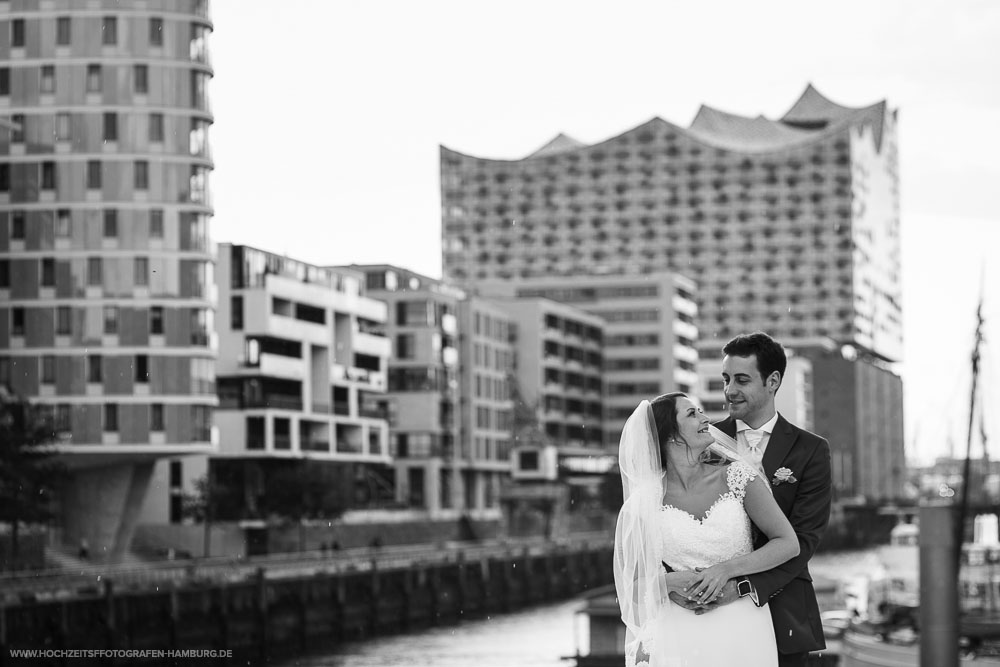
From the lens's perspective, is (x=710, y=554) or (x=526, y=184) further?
(x=526, y=184)

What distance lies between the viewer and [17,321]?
33.7ft

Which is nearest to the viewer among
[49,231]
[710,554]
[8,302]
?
[710,554]

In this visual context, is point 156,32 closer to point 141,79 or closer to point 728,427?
point 141,79

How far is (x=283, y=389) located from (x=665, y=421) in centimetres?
3200

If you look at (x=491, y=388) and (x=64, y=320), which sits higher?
(x=64, y=320)

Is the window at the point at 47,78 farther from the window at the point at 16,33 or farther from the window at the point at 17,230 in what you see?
the window at the point at 17,230

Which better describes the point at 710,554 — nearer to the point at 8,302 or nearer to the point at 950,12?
the point at 950,12

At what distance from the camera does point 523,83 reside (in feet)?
31.7

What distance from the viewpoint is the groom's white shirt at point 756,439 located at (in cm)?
322

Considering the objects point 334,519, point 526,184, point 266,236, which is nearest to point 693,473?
point 266,236

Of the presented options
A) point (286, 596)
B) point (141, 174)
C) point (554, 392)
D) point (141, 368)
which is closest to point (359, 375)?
point (286, 596)

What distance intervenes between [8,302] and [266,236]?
181cm

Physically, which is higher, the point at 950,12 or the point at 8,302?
the point at 950,12

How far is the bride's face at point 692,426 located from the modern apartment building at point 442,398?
3904 cm
